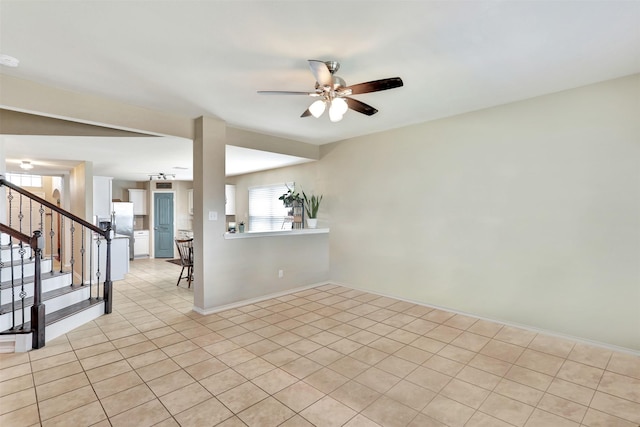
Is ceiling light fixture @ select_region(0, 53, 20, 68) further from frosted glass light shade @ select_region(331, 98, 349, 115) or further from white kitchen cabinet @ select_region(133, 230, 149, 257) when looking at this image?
white kitchen cabinet @ select_region(133, 230, 149, 257)

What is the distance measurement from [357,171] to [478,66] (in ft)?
8.77

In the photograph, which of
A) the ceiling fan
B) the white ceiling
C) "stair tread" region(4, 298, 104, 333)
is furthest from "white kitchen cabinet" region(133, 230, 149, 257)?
the ceiling fan

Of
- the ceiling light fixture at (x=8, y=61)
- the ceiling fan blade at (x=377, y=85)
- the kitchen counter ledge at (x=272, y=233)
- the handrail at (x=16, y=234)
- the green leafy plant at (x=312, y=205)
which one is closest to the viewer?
the ceiling fan blade at (x=377, y=85)

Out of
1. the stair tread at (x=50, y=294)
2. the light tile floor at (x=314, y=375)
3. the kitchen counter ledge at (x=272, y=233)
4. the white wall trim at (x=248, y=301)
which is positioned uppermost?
the kitchen counter ledge at (x=272, y=233)

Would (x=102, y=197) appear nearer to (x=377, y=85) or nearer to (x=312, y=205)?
(x=312, y=205)

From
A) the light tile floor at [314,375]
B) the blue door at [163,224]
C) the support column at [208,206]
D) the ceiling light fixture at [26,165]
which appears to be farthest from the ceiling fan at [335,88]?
the blue door at [163,224]

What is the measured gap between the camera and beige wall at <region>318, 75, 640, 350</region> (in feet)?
9.72

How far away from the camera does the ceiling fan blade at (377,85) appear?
2.29 meters

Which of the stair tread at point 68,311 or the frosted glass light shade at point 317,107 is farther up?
the frosted glass light shade at point 317,107

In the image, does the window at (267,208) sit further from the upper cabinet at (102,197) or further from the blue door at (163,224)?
the upper cabinet at (102,197)

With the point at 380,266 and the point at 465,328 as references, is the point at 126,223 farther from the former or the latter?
the point at 465,328

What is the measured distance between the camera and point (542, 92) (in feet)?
10.8

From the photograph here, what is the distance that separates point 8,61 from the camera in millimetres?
2473

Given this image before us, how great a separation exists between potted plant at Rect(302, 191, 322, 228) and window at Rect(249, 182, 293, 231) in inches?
33.0
